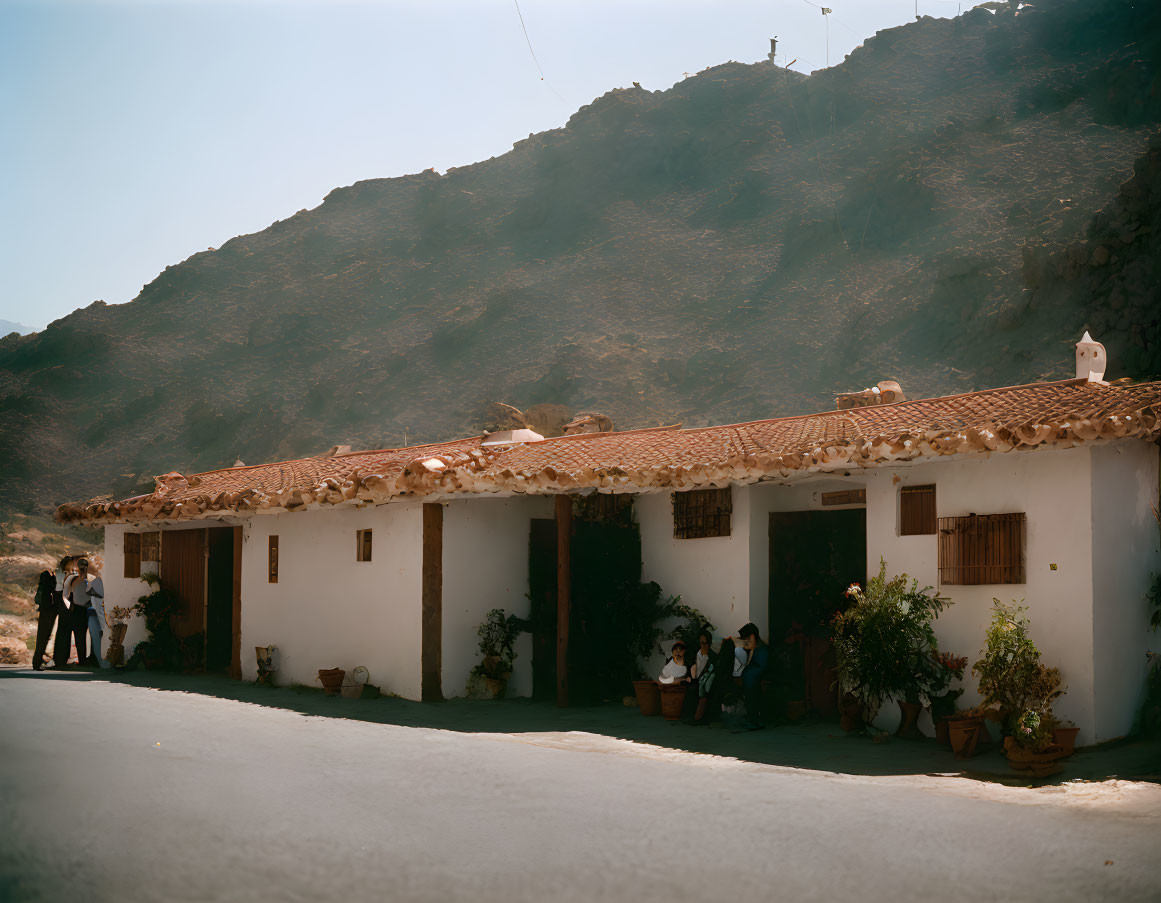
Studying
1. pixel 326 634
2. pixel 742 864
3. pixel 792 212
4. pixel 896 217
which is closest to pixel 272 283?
pixel 792 212

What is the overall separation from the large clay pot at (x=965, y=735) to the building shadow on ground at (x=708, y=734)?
4.0 inches

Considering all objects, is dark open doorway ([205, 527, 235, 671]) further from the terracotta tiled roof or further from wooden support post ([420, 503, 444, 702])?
wooden support post ([420, 503, 444, 702])

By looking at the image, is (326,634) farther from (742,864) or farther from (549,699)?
(742,864)

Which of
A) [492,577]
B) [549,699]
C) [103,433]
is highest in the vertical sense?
[103,433]

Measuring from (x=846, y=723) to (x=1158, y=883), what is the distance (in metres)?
5.66

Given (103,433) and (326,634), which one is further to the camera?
(103,433)

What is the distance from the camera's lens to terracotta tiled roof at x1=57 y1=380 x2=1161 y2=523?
9.61 metres

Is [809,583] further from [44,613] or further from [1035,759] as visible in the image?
[44,613]

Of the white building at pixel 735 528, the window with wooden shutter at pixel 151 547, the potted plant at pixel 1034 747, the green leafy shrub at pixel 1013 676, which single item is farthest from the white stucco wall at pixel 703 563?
the window with wooden shutter at pixel 151 547

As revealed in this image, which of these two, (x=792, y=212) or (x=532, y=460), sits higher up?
(x=792, y=212)

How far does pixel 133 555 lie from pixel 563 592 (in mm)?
9745

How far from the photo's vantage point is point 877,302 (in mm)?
42125

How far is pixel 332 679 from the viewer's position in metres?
14.1

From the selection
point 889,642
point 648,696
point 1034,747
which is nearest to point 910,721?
point 889,642
